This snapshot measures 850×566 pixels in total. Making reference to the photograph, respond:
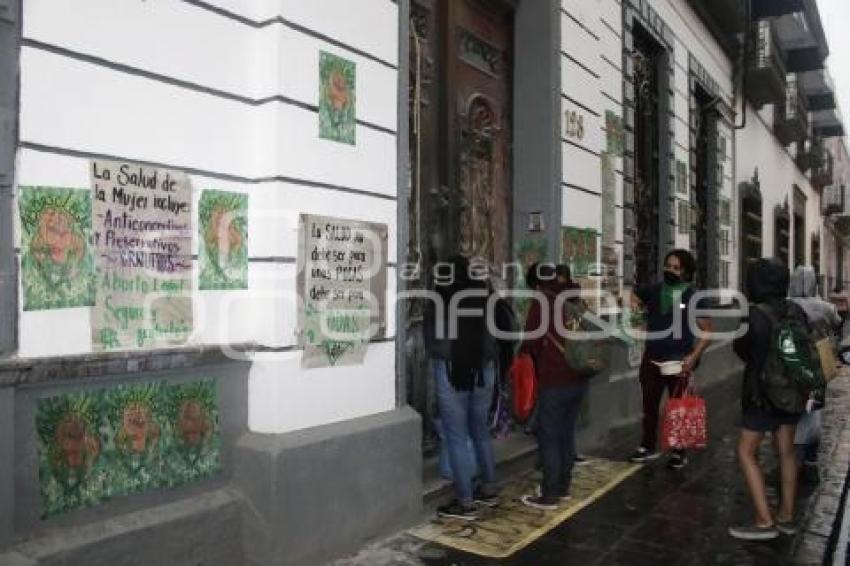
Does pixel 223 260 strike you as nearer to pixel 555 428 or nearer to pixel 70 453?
pixel 70 453

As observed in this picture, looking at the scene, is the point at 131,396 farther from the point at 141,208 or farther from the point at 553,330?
the point at 553,330

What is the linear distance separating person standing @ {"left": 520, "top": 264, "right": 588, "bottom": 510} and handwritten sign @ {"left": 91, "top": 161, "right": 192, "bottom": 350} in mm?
Answer: 2484

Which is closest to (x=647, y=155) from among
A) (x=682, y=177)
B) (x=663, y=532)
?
(x=682, y=177)

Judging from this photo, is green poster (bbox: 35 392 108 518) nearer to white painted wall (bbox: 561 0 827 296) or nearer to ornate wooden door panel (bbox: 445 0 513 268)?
ornate wooden door panel (bbox: 445 0 513 268)

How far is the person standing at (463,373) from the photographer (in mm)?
5043

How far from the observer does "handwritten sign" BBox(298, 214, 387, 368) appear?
14.1 ft

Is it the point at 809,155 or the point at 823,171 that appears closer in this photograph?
the point at 809,155

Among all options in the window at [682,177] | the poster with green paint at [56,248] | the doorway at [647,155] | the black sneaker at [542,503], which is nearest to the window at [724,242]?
the window at [682,177]

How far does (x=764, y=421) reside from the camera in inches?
188

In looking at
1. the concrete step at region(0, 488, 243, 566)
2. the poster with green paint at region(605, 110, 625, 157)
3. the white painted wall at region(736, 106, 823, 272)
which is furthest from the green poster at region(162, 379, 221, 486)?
the white painted wall at region(736, 106, 823, 272)

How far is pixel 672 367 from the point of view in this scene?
21.1 ft

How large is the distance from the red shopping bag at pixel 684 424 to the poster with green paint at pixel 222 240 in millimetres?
3618

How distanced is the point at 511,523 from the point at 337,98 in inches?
114

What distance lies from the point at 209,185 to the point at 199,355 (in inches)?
34.3
